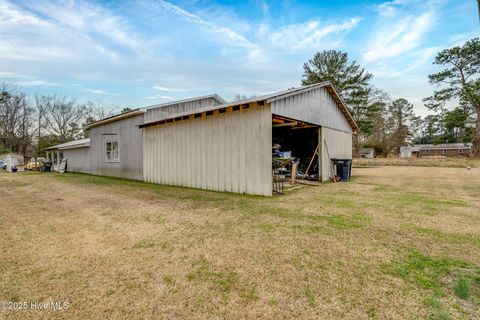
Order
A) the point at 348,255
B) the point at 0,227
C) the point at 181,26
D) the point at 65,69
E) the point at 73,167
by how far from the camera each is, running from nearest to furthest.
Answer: the point at 348,255
the point at 0,227
the point at 181,26
the point at 65,69
the point at 73,167

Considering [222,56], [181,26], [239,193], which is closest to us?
[239,193]

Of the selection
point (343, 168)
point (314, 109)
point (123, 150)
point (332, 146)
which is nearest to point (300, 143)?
point (332, 146)

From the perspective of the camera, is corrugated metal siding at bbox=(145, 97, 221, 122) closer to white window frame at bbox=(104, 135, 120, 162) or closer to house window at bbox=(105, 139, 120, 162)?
white window frame at bbox=(104, 135, 120, 162)

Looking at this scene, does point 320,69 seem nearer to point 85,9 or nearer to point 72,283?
point 85,9

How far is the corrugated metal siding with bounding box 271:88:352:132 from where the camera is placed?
7.36 meters

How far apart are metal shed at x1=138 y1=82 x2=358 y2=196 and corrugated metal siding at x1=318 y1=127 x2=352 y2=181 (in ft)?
0.13

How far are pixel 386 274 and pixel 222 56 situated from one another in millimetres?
14169

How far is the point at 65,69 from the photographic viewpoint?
1549cm

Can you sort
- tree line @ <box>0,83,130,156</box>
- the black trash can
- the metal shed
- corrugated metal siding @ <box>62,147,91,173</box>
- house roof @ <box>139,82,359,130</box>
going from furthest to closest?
tree line @ <box>0,83,130,156</box> → corrugated metal siding @ <box>62,147,91,173</box> → the black trash can → the metal shed → house roof @ <box>139,82,359,130</box>

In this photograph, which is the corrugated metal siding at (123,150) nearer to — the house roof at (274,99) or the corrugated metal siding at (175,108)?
the corrugated metal siding at (175,108)

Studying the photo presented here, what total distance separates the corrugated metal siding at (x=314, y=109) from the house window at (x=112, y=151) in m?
10.2

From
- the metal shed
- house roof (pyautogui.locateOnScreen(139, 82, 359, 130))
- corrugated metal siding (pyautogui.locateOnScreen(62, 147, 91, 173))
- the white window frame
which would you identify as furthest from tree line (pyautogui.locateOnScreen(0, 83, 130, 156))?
house roof (pyautogui.locateOnScreen(139, 82, 359, 130))

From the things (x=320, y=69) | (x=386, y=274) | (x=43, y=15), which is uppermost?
(x=320, y=69)

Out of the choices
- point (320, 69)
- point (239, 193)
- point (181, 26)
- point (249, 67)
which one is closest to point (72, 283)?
point (239, 193)
